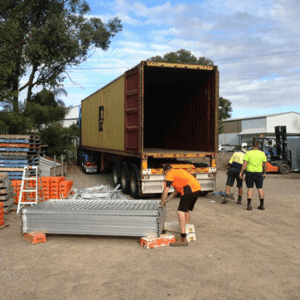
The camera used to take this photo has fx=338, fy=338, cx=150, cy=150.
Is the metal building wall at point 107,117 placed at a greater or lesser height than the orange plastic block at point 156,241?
greater

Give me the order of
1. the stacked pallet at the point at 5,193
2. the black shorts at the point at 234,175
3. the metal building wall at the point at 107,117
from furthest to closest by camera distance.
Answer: the metal building wall at the point at 107,117 → the black shorts at the point at 234,175 → the stacked pallet at the point at 5,193

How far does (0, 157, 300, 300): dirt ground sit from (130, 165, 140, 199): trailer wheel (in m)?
2.94

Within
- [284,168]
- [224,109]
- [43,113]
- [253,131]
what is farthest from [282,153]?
[253,131]

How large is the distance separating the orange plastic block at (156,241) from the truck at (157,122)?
358 cm

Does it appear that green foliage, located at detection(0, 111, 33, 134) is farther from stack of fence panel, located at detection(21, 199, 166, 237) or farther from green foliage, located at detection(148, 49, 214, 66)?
green foliage, located at detection(148, 49, 214, 66)

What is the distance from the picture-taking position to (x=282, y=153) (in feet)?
61.2

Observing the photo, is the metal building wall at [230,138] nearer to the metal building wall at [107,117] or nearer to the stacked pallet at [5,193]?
the metal building wall at [107,117]

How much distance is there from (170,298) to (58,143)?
17266 millimetres

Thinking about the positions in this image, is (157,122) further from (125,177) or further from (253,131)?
(253,131)

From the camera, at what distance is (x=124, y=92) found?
32.9ft

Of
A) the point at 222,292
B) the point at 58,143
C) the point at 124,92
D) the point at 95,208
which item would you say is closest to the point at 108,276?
the point at 222,292

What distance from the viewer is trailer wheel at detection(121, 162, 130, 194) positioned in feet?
34.2

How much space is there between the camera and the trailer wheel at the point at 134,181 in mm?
9598

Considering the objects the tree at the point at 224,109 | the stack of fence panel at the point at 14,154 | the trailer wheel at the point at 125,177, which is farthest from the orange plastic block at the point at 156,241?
the tree at the point at 224,109
